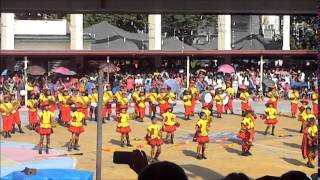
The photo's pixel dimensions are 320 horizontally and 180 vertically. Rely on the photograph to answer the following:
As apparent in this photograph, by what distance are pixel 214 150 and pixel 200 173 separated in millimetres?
3321

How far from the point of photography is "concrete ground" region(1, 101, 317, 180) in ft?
43.3

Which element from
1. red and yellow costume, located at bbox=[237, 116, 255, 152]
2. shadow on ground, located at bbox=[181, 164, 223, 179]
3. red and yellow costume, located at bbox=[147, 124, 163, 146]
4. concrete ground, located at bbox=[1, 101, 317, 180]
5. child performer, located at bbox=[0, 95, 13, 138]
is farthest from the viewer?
child performer, located at bbox=[0, 95, 13, 138]

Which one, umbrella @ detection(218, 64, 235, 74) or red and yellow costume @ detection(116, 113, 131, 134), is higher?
umbrella @ detection(218, 64, 235, 74)

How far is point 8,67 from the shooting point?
31422 millimetres

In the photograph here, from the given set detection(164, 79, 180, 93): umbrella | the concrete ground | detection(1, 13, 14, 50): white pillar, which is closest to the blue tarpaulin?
the concrete ground

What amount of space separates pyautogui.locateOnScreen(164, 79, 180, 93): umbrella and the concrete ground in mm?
6314

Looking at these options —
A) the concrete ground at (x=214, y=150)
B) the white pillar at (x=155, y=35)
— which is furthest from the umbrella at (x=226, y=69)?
the concrete ground at (x=214, y=150)

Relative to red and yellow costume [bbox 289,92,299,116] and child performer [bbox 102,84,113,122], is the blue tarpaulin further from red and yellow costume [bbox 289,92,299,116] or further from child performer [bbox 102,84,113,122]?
red and yellow costume [bbox 289,92,299,116]

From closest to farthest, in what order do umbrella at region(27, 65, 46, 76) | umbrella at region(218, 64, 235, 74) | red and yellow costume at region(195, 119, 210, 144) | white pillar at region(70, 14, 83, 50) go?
red and yellow costume at region(195, 119, 210, 144), umbrella at region(27, 65, 46, 76), umbrella at region(218, 64, 235, 74), white pillar at region(70, 14, 83, 50)

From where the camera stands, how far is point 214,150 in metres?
16.1

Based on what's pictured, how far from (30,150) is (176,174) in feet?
45.8

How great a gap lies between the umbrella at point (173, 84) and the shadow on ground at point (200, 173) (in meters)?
15.6

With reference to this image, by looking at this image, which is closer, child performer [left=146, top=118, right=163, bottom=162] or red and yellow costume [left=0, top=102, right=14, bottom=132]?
child performer [left=146, top=118, right=163, bottom=162]

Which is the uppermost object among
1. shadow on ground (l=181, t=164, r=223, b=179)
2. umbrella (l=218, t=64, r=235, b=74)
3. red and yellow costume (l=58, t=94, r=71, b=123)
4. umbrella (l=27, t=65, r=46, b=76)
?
umbrella (l=218, t=64, r=235, b=74)
